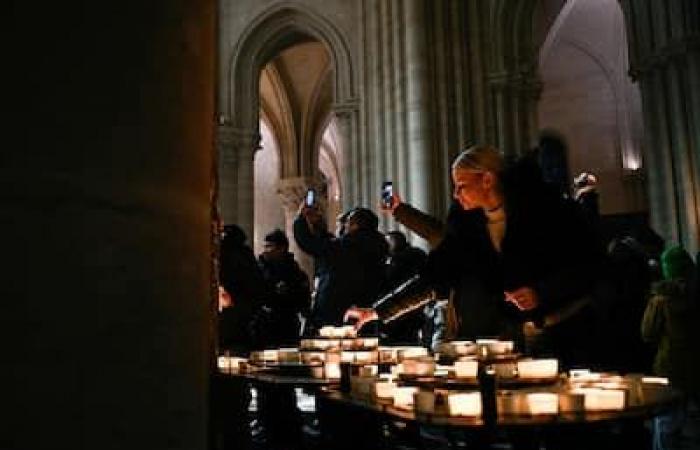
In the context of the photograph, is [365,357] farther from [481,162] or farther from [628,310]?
[628,310]

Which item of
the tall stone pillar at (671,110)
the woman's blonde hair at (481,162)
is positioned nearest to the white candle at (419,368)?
the woman's blonde hair at (481,162)

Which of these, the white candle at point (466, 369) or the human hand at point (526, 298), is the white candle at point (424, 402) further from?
the human hand at point (526, 298)

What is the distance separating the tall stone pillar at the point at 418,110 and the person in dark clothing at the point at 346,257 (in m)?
5.35

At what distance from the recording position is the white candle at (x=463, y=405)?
1403mm

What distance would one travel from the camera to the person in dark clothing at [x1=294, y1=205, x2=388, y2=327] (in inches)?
179

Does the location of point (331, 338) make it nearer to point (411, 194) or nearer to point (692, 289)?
point (692, 289)

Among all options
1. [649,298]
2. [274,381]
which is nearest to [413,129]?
[649,298]

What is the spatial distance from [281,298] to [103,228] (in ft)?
14.6

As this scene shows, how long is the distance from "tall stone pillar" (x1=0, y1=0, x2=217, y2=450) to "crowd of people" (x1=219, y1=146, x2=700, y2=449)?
5.30ft

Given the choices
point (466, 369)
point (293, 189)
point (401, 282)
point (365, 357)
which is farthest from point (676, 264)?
point (293, 189)

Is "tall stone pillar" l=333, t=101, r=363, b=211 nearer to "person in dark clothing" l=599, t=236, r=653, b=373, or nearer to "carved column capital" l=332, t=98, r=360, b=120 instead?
"carved column capital" l=332, t=98, r=360, b=120

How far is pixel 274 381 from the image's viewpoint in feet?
6.77

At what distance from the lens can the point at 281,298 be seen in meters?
5.32

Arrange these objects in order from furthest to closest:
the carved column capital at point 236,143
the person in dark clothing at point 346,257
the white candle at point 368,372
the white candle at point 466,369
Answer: the carved column capital at point 236,143 → the person in dark clothing at point 346,257 → the white candle at point 368,372 → the white candle at point 466,369
